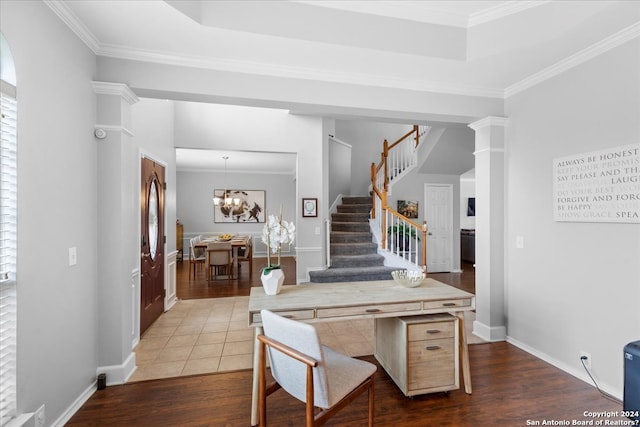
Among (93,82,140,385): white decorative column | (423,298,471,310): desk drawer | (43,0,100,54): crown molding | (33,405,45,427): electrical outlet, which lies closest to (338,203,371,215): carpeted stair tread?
(423,298,471,310): desk drawer

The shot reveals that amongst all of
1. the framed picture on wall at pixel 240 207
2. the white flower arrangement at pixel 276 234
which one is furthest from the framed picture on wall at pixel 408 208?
the white flower arrangement at pixel 276 234

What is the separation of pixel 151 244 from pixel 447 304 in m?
3.32

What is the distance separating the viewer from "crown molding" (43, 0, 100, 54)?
1817 millimetres

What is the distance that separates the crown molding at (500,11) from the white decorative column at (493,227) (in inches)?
42.2

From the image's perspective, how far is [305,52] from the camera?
7.90 feet

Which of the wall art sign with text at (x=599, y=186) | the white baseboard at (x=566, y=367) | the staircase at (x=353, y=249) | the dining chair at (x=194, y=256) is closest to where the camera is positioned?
the wall art sign with text at (x=599, y=186)

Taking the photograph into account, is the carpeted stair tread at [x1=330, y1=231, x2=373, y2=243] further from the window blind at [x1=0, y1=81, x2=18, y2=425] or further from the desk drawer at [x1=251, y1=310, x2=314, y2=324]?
the window blind at [x1=0, y1=81, x2=18, y2=425]

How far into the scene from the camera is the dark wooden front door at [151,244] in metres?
3.40

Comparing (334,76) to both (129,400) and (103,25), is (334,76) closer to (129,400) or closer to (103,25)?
(103,25)

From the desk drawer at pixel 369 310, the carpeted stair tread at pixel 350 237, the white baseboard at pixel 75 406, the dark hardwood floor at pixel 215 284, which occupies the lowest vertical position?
the dark hardwood floor at pixel 215 284

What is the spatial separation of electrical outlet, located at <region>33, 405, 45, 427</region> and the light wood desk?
118 cm

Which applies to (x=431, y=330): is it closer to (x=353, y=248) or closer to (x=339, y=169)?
(x=353, y=248)

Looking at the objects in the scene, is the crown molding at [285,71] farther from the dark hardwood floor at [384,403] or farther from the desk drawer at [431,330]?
the dark hardwood floor at [384,403]

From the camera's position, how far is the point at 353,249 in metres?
5.76
